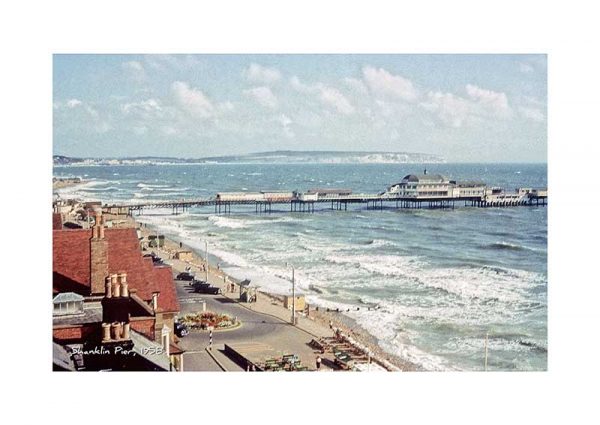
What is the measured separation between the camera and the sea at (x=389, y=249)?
1468 centimetres

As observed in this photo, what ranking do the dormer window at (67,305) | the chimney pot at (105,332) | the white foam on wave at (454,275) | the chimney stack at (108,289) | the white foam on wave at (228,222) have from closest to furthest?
the chimney pot at (105,332)
the chimney stack at (108,289)
the dormer window at (67,305)
the white foam on wave at (454,275)
the white foam on wave at (228,222)

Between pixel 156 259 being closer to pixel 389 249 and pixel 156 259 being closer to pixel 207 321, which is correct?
pixel 207 321

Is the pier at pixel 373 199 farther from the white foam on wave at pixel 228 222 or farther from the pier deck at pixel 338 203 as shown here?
the white foam on wave at pixel 228 222

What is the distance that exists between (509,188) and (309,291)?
443cm

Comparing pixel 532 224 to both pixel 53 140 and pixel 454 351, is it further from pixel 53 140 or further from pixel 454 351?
pixel 53 140

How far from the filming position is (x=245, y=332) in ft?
48.2

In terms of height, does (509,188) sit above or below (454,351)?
above

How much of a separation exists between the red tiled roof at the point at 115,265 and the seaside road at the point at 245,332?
31.2 inches

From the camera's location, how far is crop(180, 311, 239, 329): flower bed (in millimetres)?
14609

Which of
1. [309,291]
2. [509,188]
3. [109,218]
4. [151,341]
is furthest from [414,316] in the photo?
[109,218]

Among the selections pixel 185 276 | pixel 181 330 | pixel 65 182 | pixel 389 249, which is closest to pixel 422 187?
pixel 389 249

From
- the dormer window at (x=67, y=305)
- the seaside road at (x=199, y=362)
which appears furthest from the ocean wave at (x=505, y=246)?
the dormer window at (x=67, y=305)

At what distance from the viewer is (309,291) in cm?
1568

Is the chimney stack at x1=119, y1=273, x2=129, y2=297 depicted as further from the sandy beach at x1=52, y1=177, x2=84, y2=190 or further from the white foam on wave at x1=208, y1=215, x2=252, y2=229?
the white foam on wave at x1=208, y1=215, x2=252, y2=229
